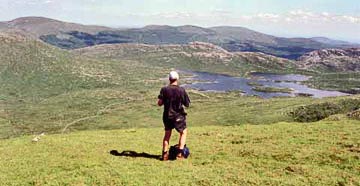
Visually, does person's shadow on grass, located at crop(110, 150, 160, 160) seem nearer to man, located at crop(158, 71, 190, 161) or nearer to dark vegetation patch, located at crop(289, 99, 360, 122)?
man, located at crop(158, 71, 190, 161)

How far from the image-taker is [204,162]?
2398 centimetres

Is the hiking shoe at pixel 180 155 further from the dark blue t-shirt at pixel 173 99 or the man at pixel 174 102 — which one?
the dark blue t-shirt at pixel 173 99

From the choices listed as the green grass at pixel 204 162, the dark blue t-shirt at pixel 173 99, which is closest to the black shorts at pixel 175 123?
the dark blue t-shirt at pixel 173 99

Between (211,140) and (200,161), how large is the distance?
752cm

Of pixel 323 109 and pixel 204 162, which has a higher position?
pixel 204 162

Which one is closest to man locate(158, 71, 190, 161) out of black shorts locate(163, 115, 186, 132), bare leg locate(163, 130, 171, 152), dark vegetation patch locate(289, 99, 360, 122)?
black shorts locate(163, 115, 186, 132)

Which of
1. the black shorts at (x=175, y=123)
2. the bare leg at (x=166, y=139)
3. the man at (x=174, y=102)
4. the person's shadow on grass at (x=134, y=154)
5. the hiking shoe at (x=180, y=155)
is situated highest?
the man at (x=174, y=102)

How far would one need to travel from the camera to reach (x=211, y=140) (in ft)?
104

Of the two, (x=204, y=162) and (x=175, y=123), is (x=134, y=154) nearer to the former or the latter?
(x=175, y=123)

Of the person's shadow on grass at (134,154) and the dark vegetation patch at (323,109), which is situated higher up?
the person's shadow on grass at (134,154)

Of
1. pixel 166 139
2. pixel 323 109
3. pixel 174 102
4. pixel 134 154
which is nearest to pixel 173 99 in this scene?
pixel 174 102

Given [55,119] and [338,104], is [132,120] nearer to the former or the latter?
[55,119]

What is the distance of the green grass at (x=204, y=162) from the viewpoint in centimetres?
2088

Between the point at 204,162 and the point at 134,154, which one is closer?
the point at 204,162
